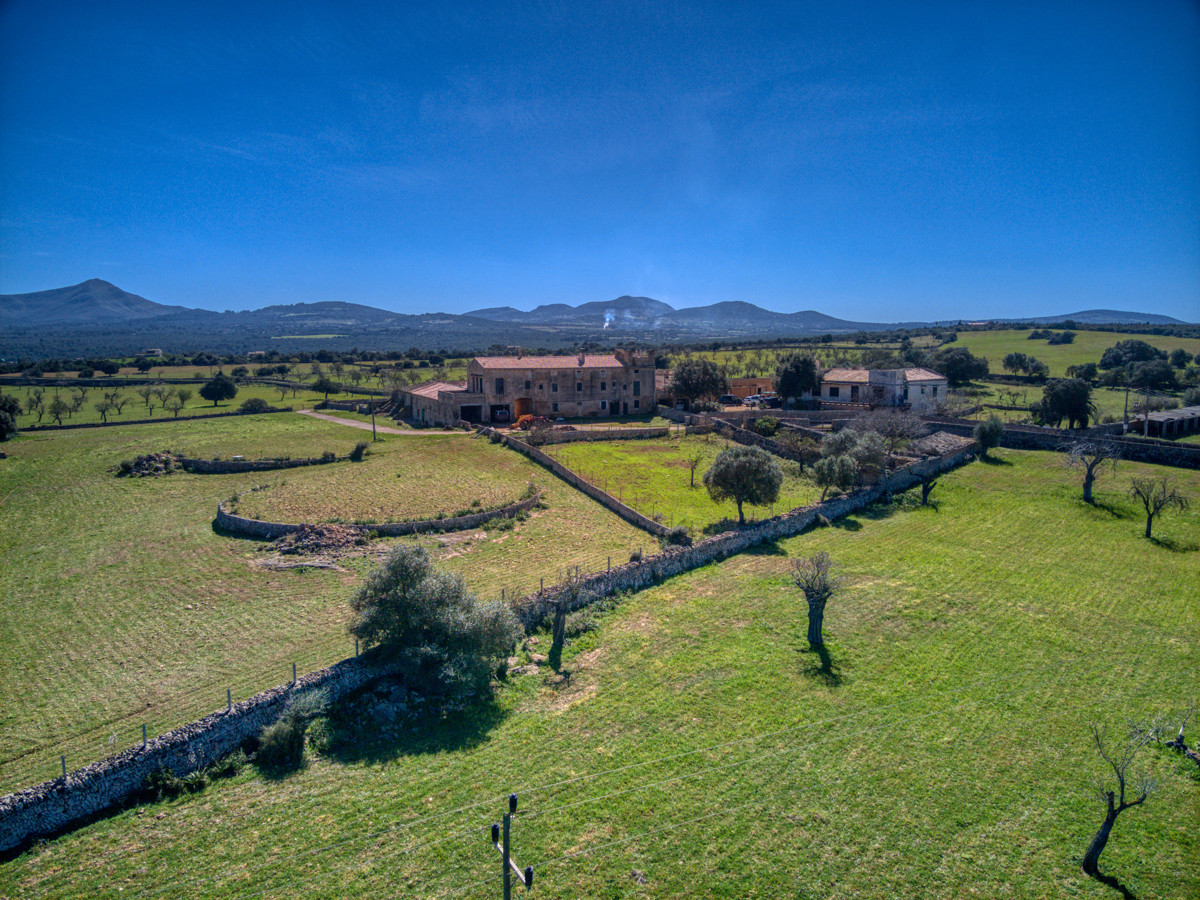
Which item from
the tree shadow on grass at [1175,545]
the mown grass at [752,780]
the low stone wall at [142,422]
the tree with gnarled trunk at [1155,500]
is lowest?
the mown grass at [752,780]

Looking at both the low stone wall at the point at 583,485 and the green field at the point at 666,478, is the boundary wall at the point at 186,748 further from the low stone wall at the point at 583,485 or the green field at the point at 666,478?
the green field at the point at 666,478

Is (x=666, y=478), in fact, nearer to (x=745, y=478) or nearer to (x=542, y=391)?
(x=745, y=478)

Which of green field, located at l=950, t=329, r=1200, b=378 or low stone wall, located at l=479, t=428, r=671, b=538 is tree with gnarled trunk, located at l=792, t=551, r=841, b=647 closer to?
low stone wall, located at l=479, t=428, r=671, b=538

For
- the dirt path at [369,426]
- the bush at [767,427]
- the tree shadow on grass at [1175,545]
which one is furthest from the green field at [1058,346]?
the dirt path at [369,426]

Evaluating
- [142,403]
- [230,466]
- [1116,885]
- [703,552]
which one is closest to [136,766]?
[1116,885]

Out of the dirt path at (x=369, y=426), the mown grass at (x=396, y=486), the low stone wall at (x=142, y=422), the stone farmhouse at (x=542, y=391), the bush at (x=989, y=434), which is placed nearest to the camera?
the mown grass at (x=396, y=486)

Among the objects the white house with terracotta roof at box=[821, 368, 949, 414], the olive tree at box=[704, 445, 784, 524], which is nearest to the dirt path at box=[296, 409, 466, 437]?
the olive tree at box=[704, 445, 784, 524]

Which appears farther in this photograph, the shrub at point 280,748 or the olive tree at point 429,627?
→ the olive tree at point 429,627

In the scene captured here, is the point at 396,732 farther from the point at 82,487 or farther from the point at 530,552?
the point at 82,487
